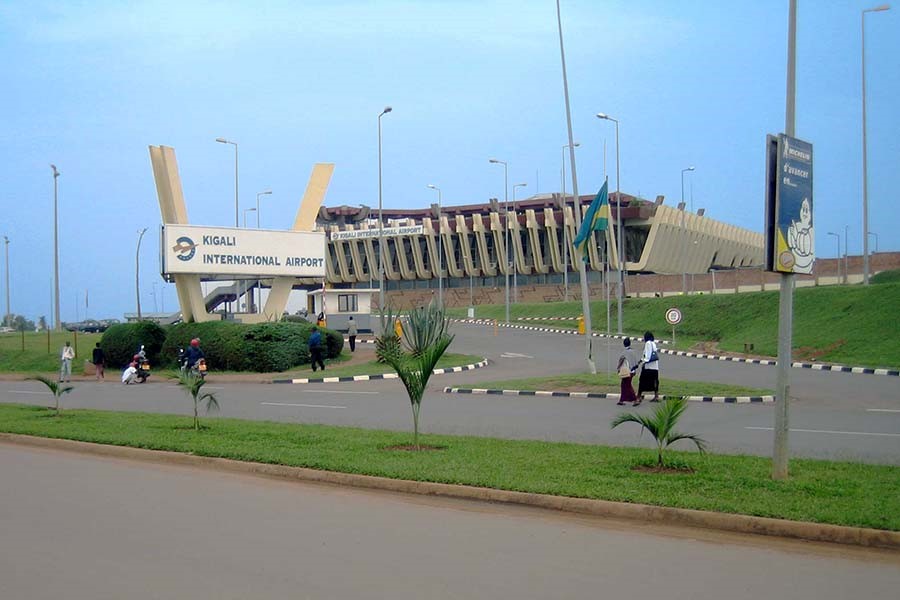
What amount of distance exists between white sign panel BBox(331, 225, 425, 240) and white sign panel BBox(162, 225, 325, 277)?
49038mm

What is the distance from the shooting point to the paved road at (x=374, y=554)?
6207mm

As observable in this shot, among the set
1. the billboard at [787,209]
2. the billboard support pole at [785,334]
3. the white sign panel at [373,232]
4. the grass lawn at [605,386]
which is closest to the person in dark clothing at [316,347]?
the grass lawn at [605,386]

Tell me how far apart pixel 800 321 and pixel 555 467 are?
30836 mm

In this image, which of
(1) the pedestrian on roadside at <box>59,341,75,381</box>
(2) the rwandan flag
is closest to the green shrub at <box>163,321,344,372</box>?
(1) the pedestrian on roadside at <box>59,341,75,381</box>

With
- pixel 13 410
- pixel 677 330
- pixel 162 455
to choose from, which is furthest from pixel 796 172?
pixel 677 330

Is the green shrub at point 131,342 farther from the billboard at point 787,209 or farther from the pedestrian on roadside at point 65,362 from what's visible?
the billboard at point 787,209

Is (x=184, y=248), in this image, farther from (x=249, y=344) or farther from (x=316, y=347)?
(x=316, y=347)

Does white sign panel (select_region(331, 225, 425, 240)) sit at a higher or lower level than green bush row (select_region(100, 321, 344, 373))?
higher

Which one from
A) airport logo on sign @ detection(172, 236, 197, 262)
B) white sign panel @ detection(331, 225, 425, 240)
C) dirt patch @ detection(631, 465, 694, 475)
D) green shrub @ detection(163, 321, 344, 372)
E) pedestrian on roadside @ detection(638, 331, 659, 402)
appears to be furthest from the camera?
white sign panel @ detection(331, 225, 425, 240)

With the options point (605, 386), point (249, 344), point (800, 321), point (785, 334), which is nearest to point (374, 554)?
point (785, 334)

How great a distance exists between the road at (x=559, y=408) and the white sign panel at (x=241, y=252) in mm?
4828

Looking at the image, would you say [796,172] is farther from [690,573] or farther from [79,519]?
[79,519]

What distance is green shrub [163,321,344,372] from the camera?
106ft

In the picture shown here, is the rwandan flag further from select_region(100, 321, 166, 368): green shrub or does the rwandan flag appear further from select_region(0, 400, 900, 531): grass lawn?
select_region(100, 321, 166, 368): green shrub
